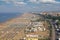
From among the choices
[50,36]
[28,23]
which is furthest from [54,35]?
[28,23]

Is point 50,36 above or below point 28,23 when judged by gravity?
below

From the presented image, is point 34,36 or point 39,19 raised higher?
point 39,19

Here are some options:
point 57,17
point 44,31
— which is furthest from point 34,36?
point 57,17

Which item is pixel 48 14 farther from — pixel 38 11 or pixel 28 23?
pixel 28 23

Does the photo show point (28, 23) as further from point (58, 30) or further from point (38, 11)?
point (58, 30)

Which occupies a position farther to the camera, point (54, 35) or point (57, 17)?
point (57, 17)

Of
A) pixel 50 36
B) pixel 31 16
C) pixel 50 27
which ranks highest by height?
pixel 31 16

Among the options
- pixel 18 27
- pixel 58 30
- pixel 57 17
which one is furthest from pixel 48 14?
pixel 18 27

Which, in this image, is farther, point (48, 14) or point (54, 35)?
point (48, 14)

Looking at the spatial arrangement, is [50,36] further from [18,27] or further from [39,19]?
[18,27]
